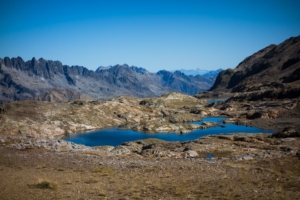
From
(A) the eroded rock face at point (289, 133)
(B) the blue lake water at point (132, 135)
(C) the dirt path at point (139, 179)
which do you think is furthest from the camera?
(B) the blue lake water at point (132, 135)

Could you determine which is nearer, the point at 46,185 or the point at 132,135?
the point at 46,185

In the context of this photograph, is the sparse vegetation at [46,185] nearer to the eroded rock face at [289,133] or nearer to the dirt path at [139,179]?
the dirt path at [139,179]

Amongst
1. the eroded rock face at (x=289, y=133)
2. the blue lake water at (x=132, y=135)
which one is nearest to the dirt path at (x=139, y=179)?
the eroded rock face at (x=289, y=133)

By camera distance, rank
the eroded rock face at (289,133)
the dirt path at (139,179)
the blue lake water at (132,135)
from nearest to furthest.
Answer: the dirt path at (139,179) → the eroded rock face at (289,133) → the blue lake water at (132,135)

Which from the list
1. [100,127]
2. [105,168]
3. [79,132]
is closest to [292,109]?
[100,127]

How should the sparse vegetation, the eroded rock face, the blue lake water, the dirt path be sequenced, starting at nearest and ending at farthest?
the dirt path, the sparse vegetation, the eroded rock face, the blue lake water

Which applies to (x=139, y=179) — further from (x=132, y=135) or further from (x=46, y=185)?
(x=132, y=135)

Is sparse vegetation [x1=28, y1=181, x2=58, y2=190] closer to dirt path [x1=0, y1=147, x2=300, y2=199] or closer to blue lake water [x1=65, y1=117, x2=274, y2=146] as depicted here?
dirt path [x1=0, y1=147, x2=300, y2=199]

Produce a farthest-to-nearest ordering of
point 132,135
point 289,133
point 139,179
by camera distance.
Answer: point 132,135 → point 289,133 → point 139,179

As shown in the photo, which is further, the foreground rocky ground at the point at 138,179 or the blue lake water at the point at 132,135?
the blue lake water at the point at 132,135

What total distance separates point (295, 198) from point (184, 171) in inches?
448

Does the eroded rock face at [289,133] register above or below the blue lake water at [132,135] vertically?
above

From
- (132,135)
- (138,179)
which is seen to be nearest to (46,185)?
(138,179)

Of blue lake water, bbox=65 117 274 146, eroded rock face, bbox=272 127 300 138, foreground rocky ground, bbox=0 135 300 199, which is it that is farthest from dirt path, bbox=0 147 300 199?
blue lake water, bbox=65 117 274 146
